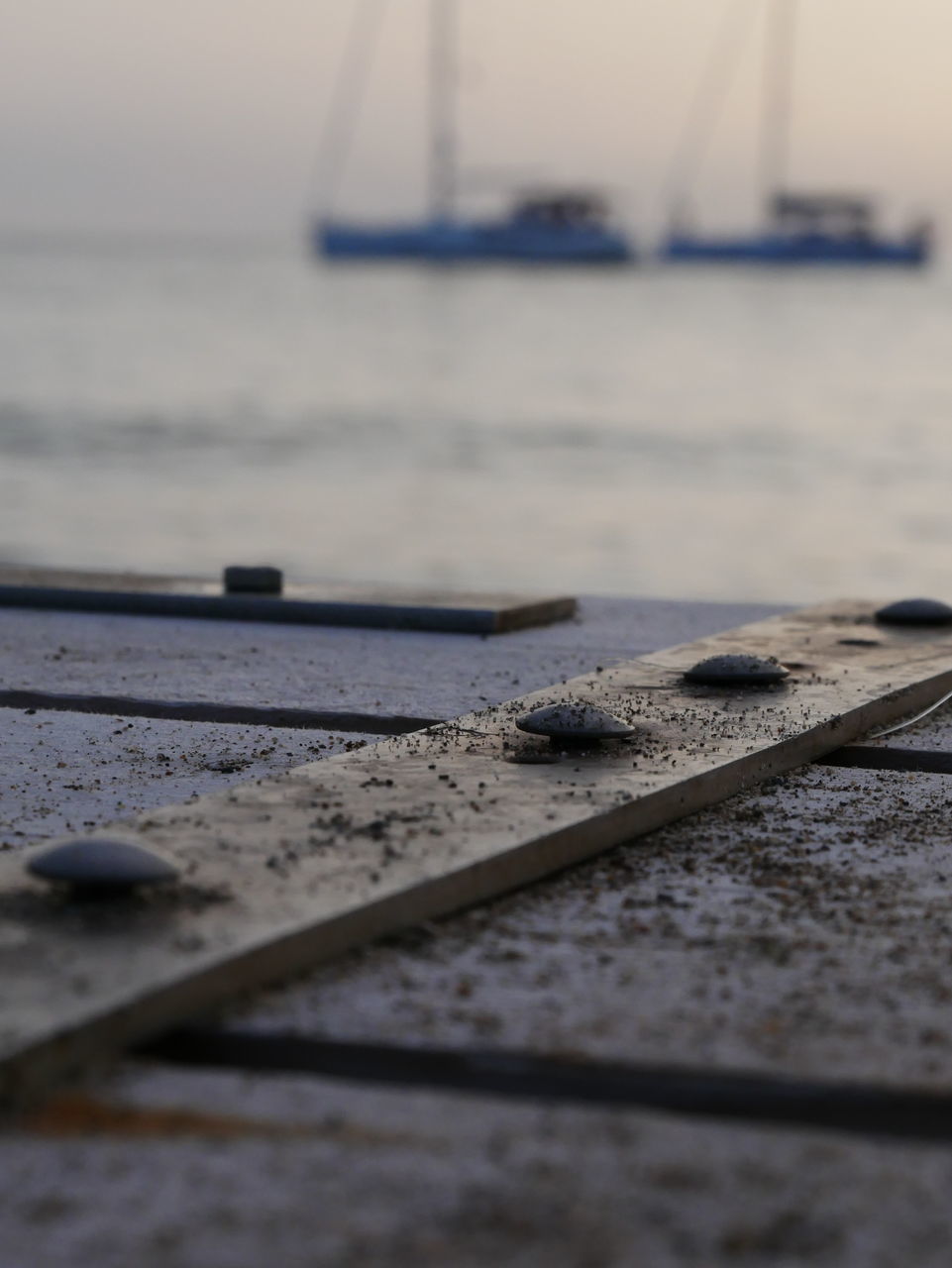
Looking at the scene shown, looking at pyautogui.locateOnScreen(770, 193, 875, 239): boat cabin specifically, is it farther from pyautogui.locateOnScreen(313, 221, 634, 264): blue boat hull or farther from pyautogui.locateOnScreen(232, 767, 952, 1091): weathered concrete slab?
pyautogui.locateOnScreen(232, 767, 952, 1091): weathered concrete slab

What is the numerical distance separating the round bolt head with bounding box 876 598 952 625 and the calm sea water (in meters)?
10.7

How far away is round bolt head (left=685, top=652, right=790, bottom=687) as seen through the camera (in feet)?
13.2

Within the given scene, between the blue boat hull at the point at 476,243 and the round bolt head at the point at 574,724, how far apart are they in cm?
8939

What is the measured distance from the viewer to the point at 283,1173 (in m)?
1.82

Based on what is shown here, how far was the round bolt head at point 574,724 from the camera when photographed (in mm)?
3336

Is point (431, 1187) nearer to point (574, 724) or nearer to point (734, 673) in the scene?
point (574, 724)

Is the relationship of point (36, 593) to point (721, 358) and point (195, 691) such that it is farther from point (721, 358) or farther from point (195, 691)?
point (721, 358)

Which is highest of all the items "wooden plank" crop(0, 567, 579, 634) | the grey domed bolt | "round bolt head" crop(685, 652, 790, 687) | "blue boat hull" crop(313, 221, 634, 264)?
"blue boat hull" crop(313, 221, 634, 264)

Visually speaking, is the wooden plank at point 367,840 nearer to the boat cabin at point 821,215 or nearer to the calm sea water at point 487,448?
the calm sea water at point 487,448

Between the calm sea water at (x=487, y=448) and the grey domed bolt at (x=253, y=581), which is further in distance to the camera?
the calm sea water at (x=487, y=448)

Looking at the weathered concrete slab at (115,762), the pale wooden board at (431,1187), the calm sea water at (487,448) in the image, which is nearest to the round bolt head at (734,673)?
the weathered concrete slab at (115,762)

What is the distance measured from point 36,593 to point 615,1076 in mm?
3915

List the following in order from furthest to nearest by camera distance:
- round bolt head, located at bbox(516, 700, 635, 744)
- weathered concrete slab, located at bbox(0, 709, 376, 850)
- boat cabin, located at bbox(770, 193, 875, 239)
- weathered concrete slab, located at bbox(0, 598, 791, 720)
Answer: boat cabin, located at bbox(770, 193, 875, 239), weathered concrete slab, located at bbox(0, 598, 791, 720), round bolt head, located at bbox(516, 700, 635, 744), weathered concrete slab, located at bbox(0, 709, 376, 850)

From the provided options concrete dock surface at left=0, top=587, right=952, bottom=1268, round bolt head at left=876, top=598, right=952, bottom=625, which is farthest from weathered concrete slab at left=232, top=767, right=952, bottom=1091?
round bolt head at left=876, top=598, right=952, bottom=625
